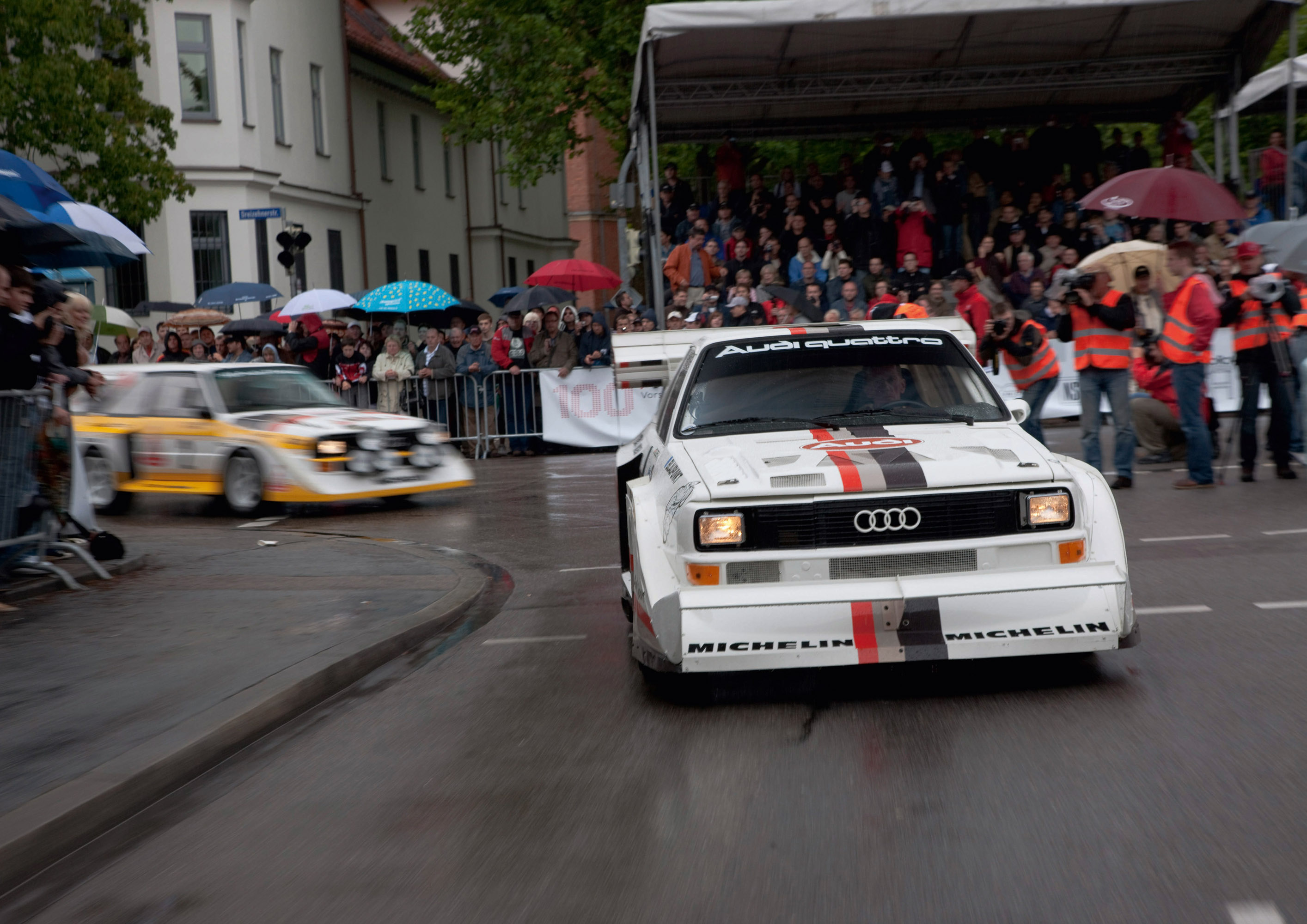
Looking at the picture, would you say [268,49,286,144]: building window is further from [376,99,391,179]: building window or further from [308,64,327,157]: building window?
[376,99,391,179]: building window

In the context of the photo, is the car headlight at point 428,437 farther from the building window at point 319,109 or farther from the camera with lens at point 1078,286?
the building window at point 319,109

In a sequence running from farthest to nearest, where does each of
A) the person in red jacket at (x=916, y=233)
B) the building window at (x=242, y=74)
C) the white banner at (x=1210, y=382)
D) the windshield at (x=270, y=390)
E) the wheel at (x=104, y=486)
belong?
the building window at (x=242, y=74) < the person in red jacket at (x=916, y=233) < the white banner at (x=1210, y=382) < the wheel at (x=104, y=486) < the windshield at (x=270, y=390)

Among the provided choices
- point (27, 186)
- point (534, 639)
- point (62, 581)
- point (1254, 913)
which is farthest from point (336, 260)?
point (1254, 913)

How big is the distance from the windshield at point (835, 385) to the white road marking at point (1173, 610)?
153 cm

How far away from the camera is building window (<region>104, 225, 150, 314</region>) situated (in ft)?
111

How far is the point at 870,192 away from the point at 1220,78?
5.65m

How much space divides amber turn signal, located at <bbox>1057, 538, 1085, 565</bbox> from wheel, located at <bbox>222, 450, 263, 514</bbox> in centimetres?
1053

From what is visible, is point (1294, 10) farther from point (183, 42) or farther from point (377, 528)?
point (183, 42)

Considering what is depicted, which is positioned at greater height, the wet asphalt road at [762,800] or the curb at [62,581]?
the curb at [62,581]

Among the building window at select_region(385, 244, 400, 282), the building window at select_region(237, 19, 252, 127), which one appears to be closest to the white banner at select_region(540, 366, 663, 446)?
the building window at select_region(237, 19, 252, 127)

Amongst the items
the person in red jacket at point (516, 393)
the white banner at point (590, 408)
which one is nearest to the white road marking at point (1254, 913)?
the white banner at point (590, 408)

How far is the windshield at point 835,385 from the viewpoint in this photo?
7113 millimetres

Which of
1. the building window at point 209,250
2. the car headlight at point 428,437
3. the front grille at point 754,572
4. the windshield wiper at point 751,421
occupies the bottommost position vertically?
the front grille at point 754,572

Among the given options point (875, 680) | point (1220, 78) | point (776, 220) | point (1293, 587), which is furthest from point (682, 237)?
point (875, 680)
